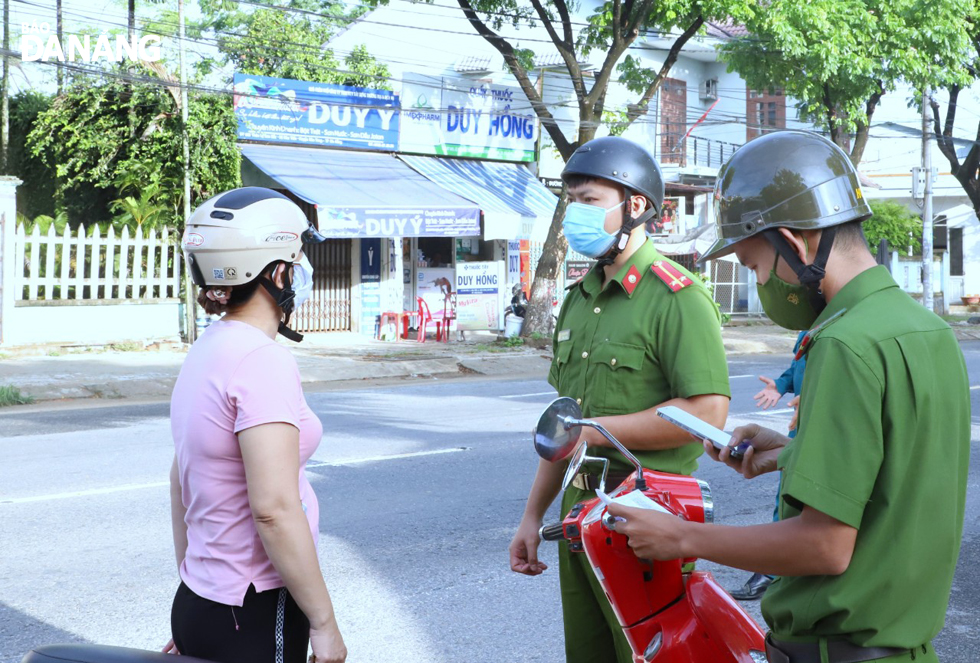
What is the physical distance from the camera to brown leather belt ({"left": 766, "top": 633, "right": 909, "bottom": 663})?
1.77 metres

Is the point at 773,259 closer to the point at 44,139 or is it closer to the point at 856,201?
the point at 856,201

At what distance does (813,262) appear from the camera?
6.27 ft

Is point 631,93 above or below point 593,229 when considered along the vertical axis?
above

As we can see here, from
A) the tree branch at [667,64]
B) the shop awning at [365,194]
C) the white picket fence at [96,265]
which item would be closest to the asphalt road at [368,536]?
the white picket fence at [96,265]

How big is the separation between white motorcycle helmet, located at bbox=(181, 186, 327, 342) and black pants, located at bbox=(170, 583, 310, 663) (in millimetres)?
697

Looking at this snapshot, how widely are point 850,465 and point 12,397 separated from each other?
463 inches

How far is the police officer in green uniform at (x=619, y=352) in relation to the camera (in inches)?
110

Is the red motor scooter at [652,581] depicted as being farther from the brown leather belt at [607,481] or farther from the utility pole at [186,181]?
the utility pole at [186,181]

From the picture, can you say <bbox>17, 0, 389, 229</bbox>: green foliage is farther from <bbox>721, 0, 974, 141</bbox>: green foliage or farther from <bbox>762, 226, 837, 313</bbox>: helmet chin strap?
<bbox>762, 226, 837, 313</bbox>: helmet chin strap

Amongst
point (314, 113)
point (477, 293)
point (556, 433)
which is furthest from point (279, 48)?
point (556, 433)

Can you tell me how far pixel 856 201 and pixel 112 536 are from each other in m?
5.10

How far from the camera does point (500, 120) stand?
22.9 meters

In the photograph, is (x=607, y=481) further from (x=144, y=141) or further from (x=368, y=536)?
(x=144, y=141)

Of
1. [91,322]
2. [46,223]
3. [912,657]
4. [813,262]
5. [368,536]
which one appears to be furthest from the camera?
[46,223]
